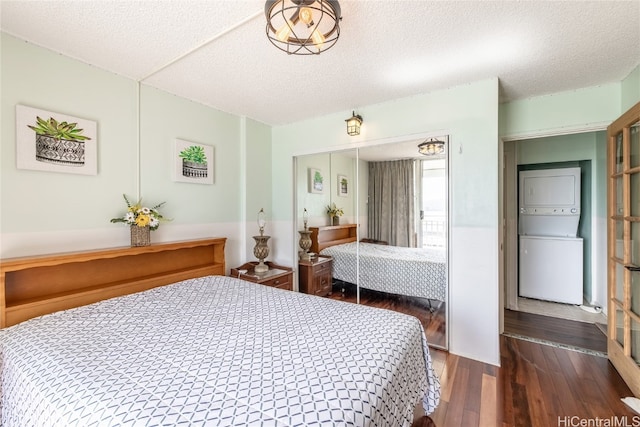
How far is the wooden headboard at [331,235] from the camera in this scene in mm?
3393

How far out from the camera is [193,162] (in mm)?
2889

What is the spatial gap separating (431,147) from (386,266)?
54.2 inches

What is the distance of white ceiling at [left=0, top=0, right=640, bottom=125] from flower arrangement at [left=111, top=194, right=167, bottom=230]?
112 cm

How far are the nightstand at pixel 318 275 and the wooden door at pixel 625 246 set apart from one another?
105 inches

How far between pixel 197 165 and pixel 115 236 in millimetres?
1011

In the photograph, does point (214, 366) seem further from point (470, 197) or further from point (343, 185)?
point (343, 185)

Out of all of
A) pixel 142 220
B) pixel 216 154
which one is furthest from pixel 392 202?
pixel 142 220

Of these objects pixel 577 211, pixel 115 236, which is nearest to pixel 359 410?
pixel 115 236

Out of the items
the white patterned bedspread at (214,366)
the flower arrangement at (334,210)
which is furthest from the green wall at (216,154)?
the white patterned bedspread at (214,366)

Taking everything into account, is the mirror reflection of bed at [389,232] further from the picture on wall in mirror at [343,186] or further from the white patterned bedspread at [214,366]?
the white patterned bedspread at [214,366]

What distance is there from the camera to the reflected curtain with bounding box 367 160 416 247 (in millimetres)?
3062

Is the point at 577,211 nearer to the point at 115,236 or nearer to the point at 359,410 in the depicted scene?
the point at 359,410

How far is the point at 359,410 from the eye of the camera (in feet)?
3.23

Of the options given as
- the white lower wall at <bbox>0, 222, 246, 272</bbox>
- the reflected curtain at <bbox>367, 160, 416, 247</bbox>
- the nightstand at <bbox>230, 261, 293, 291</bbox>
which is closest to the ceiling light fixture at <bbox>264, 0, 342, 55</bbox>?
the reflected curtain at <bbox>367, 160, 416, 247</bbox>
